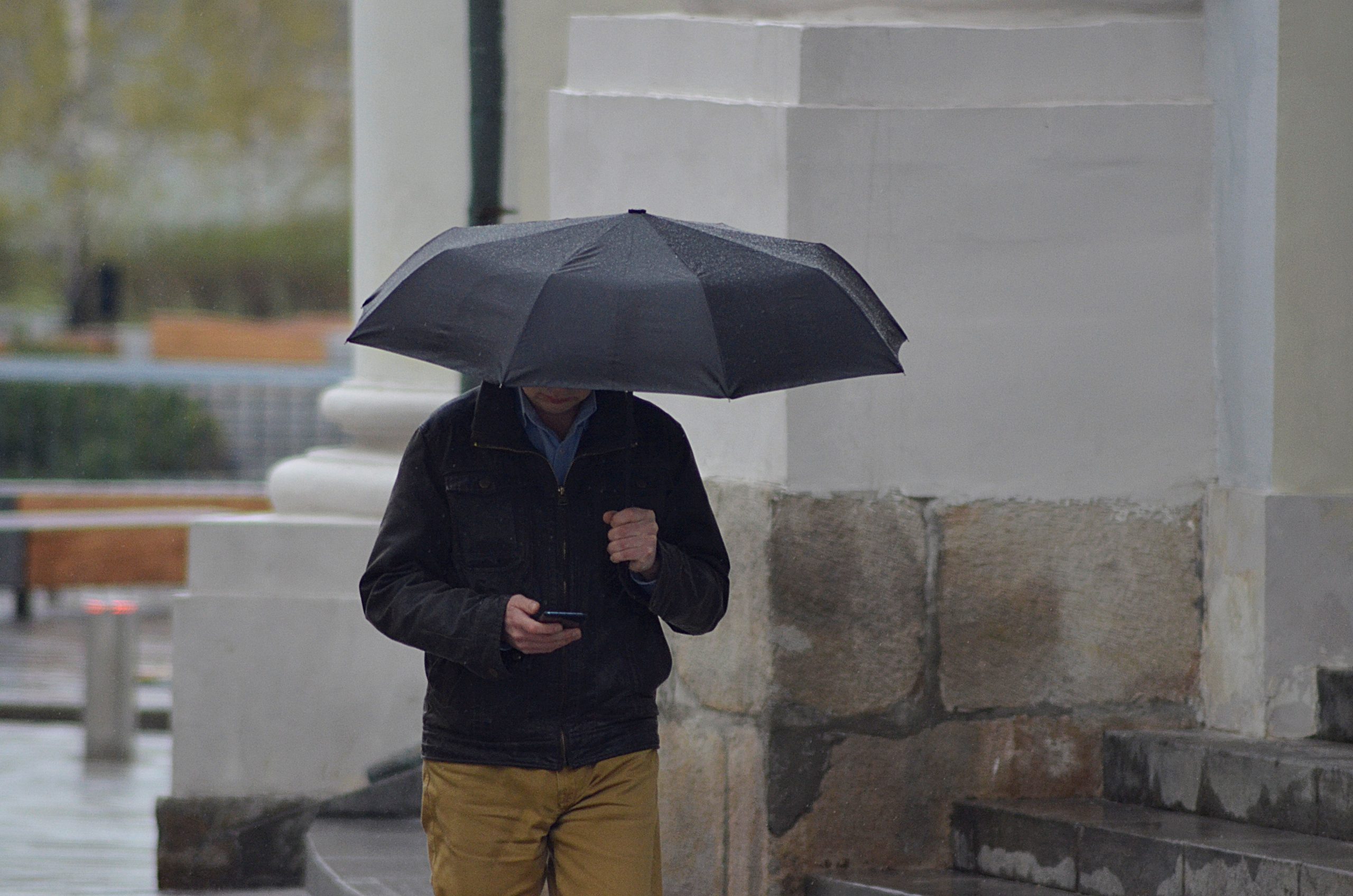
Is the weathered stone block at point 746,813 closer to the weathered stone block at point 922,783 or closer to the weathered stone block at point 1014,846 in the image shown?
the weathered stone block at point 922,783

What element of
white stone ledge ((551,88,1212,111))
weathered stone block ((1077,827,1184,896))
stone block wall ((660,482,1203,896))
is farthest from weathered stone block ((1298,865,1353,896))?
white stone ledge ((551,88,1212,111))

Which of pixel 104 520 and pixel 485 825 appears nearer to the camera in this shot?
pixel 485 825

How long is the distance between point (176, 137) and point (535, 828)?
1361 inches

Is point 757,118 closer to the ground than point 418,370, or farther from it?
farther from it

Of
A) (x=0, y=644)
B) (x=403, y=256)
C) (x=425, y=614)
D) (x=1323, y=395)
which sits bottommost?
(x=0, y=644)

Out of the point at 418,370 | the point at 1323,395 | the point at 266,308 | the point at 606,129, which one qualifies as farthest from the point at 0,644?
the point at 266,308

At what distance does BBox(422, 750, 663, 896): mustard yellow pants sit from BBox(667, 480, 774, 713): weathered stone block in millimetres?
936

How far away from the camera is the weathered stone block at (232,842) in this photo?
6391 millimetres

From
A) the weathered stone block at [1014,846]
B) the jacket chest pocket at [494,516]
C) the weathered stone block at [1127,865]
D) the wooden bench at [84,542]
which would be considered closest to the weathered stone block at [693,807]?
the weathered stone block at [1014,846]

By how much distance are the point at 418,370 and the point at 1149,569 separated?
2770 mm

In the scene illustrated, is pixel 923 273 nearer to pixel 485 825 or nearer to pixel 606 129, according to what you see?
pixel 606 129

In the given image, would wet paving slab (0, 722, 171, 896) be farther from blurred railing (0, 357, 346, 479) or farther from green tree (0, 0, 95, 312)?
green tree (0, 0, 95, 312)

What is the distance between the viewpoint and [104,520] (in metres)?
12.7

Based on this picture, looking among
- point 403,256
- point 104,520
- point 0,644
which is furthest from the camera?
point 104,520
